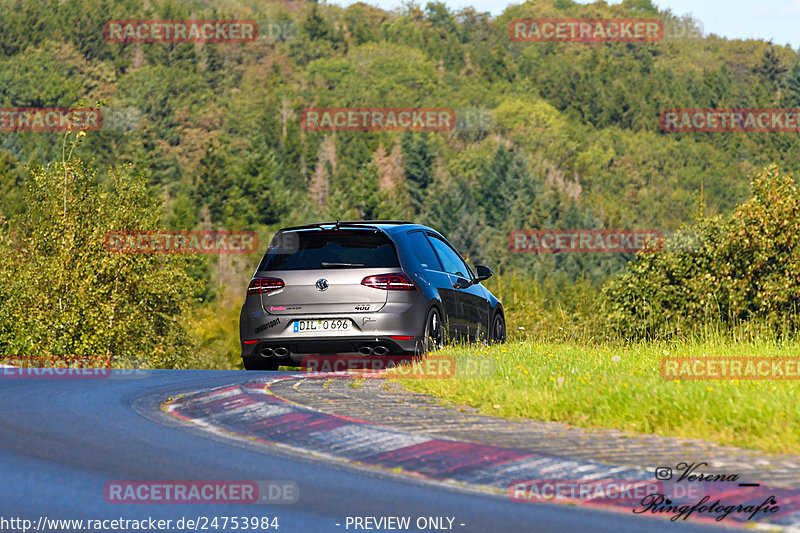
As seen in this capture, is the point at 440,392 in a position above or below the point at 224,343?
above

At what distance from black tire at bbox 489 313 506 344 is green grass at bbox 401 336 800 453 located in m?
3.51

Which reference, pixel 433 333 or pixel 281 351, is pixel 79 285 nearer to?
pixel 281 351

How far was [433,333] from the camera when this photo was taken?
14164mm

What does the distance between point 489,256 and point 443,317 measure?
12506 cm

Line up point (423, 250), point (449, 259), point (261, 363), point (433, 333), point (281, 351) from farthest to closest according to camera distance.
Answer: point (449, 259)
point (423, 250)
point (261, 363)
point (433, 333)
point (281, 351)

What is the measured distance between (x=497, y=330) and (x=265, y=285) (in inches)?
175

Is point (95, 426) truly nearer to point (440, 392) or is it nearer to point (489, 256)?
point (440, 392)

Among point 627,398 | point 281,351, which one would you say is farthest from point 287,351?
point 627,398

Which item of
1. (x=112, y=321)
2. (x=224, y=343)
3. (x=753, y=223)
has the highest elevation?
(x=753, y=223)

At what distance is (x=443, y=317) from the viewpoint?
14.5 m

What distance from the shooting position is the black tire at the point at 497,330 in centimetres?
1670

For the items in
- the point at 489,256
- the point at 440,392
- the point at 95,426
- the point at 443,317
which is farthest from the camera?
the point at 489,256

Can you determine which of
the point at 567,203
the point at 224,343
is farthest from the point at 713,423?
the point at 567,203

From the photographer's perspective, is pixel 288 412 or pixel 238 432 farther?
pixel 288 412
